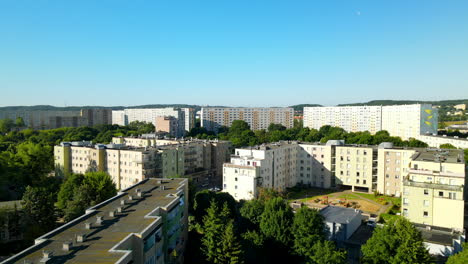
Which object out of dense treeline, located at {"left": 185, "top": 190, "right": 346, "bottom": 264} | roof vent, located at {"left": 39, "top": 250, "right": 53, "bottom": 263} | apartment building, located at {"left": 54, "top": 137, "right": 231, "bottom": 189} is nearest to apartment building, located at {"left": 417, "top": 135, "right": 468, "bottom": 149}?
apartment building, located at {"left": 54, "top": 137, "right": 231, "bottom": 189}

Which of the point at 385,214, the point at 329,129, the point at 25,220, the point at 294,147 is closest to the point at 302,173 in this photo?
the point at 294,147

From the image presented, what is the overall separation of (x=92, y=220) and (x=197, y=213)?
14493mm

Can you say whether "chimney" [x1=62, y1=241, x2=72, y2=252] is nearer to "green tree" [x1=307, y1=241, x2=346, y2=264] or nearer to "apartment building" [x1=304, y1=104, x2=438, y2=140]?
"green tree" [x1=307, y1=241, x2=346, y2=264]

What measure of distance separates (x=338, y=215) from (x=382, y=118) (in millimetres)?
91138

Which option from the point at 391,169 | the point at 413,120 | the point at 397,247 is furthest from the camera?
the point at 413,120

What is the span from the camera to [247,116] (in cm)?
14412

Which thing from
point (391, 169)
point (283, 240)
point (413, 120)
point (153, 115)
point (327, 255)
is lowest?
point (283, 240)

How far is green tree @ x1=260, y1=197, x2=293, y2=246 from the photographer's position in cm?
2588

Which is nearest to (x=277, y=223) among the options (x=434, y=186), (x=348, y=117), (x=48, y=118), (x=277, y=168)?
(x=434, y=186)

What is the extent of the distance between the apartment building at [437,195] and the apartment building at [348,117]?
87.5 metres

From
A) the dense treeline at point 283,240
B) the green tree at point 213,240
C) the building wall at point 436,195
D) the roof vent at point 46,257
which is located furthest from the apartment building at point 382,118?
the roof vent at point 46,257

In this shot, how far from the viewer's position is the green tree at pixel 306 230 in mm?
24250

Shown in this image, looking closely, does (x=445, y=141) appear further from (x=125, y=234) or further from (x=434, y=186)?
(x=125, y=234)

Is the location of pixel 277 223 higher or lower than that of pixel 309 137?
lower
